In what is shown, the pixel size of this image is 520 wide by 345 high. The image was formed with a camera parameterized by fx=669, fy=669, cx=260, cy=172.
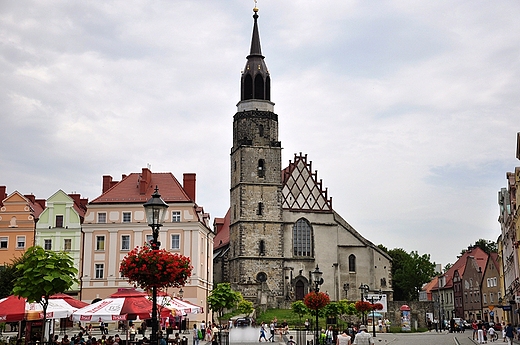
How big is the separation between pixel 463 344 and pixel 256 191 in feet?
127

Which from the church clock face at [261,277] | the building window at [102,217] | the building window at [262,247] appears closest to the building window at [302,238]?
the building window at [262,247]

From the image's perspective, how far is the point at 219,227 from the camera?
9088 centimetres

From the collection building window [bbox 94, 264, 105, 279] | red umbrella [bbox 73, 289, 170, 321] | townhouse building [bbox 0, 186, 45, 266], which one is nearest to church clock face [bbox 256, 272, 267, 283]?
building window [bbox 94, 264, 105, 279]

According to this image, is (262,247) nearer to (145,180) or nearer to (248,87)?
(248,87)

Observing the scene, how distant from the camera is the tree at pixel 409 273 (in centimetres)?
9674

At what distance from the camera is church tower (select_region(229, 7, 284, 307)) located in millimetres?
71625

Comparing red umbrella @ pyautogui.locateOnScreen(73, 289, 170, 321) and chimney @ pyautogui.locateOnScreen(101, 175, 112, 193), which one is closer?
red umbrella @ pyautogui.locateOnScreen(73, 289, 170, 321)

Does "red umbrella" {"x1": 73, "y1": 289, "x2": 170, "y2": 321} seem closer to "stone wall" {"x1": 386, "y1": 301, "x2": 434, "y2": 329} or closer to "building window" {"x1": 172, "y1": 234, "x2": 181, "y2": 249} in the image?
"building window" {"x1": 172, "y1": 234, "x2": 181, "y2": 249}

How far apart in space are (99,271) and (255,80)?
102ft

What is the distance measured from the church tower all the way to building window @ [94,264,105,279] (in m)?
19.4

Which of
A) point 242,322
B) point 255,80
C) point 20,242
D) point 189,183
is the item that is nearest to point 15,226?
point 20,242

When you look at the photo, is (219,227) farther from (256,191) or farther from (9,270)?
(9,270)

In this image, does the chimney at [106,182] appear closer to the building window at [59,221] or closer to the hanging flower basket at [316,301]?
the building window at [59,221]

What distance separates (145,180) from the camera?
189 feet
